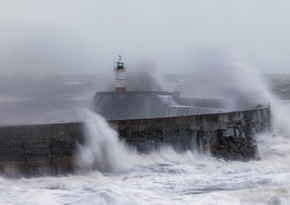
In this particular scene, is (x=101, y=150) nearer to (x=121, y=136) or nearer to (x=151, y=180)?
(x=121, y=136)

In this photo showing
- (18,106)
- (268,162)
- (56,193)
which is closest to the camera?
(56,193)

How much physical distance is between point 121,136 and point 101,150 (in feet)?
1.83

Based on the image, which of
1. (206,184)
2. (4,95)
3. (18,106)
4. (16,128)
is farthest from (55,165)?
(4,95)

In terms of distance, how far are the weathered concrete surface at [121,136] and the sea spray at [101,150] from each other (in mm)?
139

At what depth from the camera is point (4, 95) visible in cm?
1961

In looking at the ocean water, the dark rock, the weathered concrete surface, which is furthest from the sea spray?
the dark rock

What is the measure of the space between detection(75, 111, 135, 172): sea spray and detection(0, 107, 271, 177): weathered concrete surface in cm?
14

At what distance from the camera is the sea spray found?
612 cm

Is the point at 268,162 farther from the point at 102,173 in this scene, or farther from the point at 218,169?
the point at 102,173

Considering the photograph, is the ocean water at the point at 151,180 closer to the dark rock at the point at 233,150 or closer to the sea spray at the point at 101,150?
the sea spray at the point at 101,150

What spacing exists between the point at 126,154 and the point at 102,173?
790 mm

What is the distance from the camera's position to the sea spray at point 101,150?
6121mm

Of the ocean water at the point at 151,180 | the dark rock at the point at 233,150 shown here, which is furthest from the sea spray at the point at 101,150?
the dark rock at the point at 233,150

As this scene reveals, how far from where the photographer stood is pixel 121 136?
22.0ft
